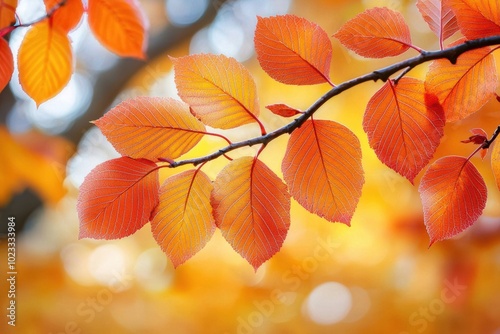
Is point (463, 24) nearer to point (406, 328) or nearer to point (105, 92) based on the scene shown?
point (105, 92)

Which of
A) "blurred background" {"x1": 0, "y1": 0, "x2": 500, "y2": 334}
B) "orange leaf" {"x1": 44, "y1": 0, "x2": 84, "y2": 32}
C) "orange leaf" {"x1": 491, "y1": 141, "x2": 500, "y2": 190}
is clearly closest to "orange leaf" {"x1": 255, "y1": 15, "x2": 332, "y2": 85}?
"orange leaf" {"x1": 491, "y1": 141, "x2": 500, "y2": 190}

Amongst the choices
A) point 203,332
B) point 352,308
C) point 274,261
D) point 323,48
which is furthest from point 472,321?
point 323,48

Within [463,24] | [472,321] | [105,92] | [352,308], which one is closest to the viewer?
[463,24]

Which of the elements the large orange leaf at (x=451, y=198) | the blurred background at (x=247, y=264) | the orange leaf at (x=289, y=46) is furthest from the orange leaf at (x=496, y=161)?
the blurred background at (x=247, y=264)

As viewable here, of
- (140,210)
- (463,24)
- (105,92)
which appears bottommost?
(105,92)

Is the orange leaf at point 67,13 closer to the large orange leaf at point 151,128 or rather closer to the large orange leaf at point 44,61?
the large orange leaf at point 44,61

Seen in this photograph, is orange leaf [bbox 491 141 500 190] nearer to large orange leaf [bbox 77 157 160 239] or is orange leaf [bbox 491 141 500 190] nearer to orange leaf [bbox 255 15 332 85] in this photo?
orange leaf [bbox 255 15 332 85]
